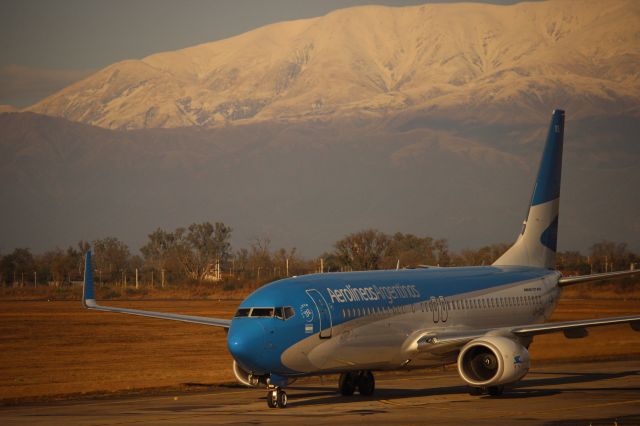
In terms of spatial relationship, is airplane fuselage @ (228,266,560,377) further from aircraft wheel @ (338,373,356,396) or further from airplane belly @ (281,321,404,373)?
aircraft wheel @ (338,373,356,396)

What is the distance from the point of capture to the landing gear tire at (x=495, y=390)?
1303 inches

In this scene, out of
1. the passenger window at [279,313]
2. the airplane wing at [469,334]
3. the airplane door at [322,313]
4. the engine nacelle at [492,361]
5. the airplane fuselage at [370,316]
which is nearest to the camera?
the airplane fuselage at [370,316]

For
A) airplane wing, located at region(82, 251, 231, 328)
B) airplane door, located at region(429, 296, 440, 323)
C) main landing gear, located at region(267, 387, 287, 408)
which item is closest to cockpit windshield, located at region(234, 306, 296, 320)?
main landing gear, located at region(267, 387, 287, 408)

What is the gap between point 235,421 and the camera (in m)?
28.0

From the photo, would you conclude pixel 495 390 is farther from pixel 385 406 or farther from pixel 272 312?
pixel 272 312

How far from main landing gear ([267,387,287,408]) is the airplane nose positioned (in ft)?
4.61

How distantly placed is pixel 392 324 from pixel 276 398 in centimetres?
424

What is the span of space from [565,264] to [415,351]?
93.6m

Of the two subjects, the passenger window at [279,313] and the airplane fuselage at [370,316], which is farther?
the passenger window at [279,313]

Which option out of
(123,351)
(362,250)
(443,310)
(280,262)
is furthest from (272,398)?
(280,262)

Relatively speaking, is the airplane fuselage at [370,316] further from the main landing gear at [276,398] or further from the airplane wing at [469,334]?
the main landing gear at [276,398]

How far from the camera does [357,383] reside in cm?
3397

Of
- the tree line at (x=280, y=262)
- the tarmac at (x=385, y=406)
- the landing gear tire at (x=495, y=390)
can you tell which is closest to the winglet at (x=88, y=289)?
the tarmac at (x=385, y=406)

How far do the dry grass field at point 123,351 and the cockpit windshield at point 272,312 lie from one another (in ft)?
30.0
